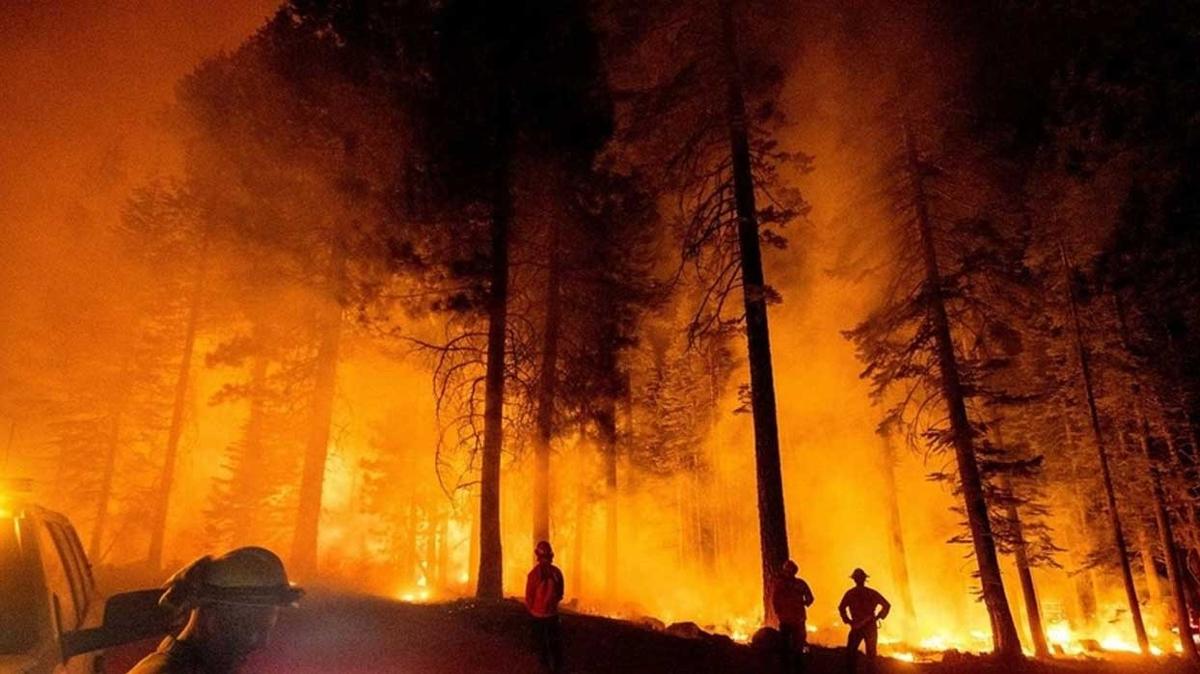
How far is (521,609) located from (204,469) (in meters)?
30.3

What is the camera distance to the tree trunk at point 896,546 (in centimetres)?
2609

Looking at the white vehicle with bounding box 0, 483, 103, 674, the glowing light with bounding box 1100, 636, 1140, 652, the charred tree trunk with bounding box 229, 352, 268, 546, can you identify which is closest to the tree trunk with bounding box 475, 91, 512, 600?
the charred tree trunk with bounding box 229, 352, 268, 546

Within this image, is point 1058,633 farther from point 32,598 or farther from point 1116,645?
point 32,598

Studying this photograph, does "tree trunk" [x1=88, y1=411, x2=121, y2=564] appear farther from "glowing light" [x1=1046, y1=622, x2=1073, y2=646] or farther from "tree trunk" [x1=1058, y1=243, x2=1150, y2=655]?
"tree trunk" [x1=1058, y1=243, x2=1150, y2=655]

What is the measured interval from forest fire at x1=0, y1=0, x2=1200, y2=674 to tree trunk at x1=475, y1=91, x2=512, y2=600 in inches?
3.2

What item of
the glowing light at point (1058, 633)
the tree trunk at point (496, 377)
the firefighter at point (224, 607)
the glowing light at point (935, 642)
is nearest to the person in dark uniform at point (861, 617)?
the tree trunk at point (496, 377)

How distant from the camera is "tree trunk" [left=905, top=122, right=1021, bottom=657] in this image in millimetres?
15641

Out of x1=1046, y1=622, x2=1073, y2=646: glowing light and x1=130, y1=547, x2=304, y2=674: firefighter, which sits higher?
x1=130, y1=547, x2=304, y2=674: firefighter

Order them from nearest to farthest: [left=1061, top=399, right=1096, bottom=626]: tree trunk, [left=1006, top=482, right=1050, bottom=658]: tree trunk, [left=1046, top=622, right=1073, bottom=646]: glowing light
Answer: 1. [left=1006, top=482, right=1050, bottom=658]: tree trunk
2. [left=1046, top=622, right=1073, bottom=646]: glowing light
3. [left=1061, top=399, right=1096, bottom=626]: tree trunk

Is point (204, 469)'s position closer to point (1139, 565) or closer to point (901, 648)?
point (901, 648)

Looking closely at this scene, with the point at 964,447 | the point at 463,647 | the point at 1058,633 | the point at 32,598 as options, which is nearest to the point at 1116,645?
the point at 1058,633

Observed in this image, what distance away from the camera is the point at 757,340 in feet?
47.7

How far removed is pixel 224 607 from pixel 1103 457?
28197 millimetres

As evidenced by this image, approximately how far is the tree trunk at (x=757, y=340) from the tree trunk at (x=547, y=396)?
4.75 meters
